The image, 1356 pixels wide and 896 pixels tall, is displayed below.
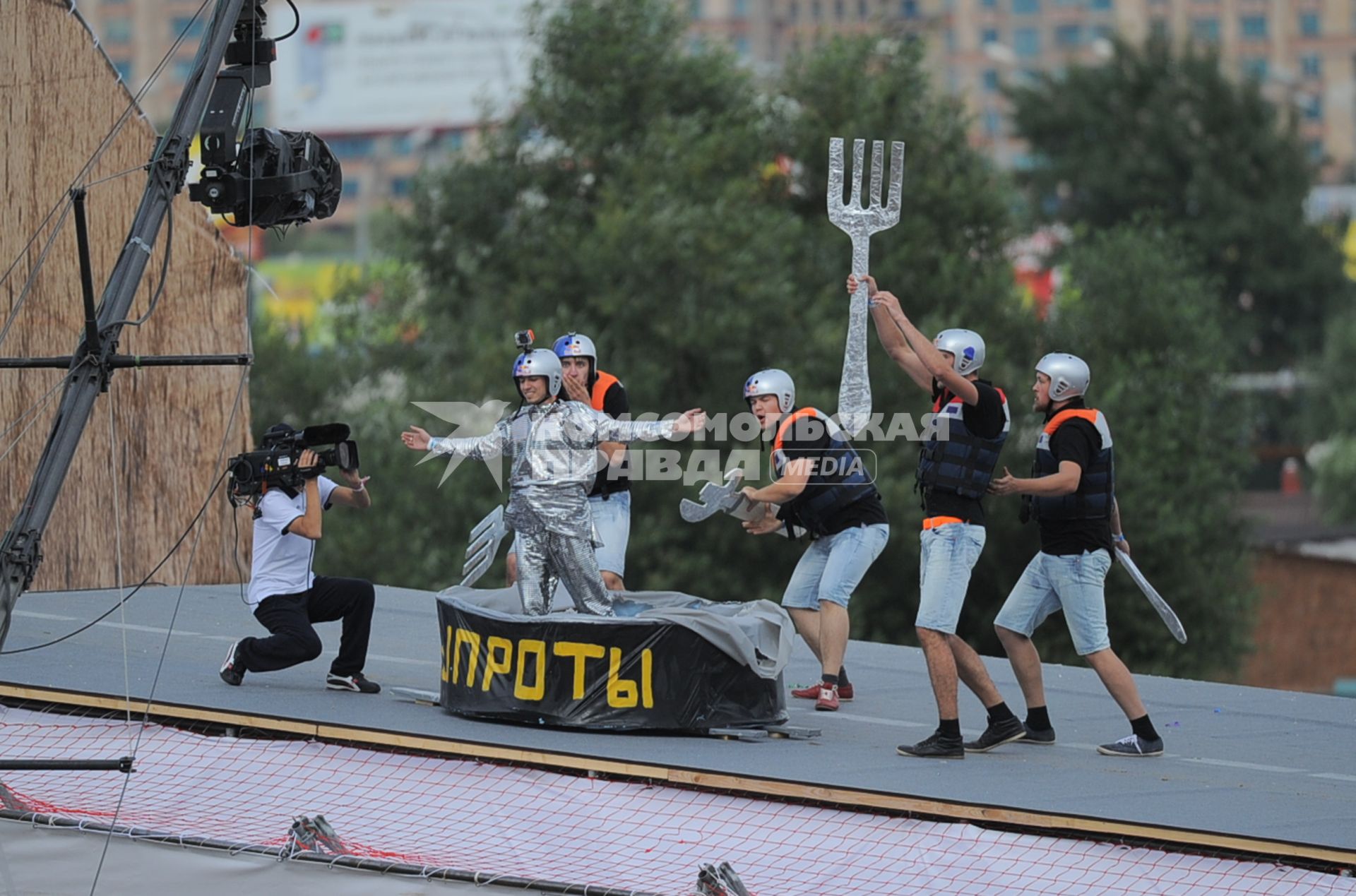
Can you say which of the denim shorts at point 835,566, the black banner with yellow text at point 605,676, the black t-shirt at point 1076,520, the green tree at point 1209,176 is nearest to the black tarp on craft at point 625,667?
the black banner with yellow text at point 605,676

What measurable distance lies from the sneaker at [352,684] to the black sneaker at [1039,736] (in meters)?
3.77

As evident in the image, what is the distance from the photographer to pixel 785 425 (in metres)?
10.9

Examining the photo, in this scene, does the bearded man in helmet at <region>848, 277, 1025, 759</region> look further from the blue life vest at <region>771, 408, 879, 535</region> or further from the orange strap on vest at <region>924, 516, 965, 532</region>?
the blue life vest at <region>771, 408, 879, 535</region>

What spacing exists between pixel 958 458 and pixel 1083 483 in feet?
2.18

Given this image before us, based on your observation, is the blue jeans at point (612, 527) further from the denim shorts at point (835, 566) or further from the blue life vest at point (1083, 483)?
the blue life vest at point (1083, 483)

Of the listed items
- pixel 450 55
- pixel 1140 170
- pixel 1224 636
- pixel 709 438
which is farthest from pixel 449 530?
pixel 450 55

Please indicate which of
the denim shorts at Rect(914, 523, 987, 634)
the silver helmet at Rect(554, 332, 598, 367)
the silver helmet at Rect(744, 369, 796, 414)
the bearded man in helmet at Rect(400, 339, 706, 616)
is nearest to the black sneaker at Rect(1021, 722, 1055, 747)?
the denim shorts at Rect(914, 523, 987, 634)

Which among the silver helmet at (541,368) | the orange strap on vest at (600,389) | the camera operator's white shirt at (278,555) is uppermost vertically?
the silver helmet at (541,368)

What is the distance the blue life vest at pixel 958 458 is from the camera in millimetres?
9977

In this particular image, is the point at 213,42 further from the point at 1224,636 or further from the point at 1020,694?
the point at 1224,636

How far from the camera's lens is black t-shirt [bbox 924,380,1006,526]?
9.95m

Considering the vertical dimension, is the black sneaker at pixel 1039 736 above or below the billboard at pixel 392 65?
below

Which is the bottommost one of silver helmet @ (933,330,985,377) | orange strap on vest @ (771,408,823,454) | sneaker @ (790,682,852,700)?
sneaker @ (790,682,852,700)

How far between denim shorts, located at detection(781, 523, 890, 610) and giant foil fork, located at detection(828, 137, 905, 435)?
81 centimetres
